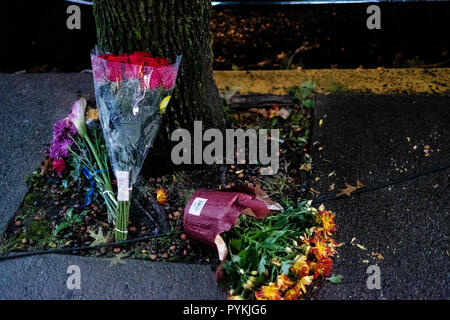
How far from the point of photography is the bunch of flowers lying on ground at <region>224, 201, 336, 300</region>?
86.0 inches

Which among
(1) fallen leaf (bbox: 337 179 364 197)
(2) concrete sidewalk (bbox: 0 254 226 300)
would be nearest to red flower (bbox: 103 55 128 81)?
(2) concrete sidewalk (bbox: 0 254 226 300)

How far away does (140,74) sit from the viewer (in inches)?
91.9

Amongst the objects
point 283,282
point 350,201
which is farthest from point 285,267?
point 350,201

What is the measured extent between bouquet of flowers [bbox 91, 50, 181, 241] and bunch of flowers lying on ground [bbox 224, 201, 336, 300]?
664mm

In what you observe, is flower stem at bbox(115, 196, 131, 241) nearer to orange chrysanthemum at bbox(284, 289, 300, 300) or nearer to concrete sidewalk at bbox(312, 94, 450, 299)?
orange chrysanthemum at bbox(284, 289, 300, 300)

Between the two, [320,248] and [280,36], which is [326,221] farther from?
[280,36]

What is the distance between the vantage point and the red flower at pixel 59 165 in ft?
9.39

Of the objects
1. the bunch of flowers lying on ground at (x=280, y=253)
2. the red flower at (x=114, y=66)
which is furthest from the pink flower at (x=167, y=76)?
the bunch of flowers lying on ground at (x=280, y=253)

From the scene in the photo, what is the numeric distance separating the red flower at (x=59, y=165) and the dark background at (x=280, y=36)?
156 cm

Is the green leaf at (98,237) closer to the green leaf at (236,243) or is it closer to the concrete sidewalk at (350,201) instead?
the concrete sidewalk at (350,201)

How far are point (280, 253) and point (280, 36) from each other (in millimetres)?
2252

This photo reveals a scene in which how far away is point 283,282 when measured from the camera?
214 cm

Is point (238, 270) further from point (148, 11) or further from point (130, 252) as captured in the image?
point (148, 11)

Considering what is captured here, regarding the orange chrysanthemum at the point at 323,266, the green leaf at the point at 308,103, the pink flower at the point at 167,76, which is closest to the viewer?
the orange chrysanthemum at the point at 323,266
